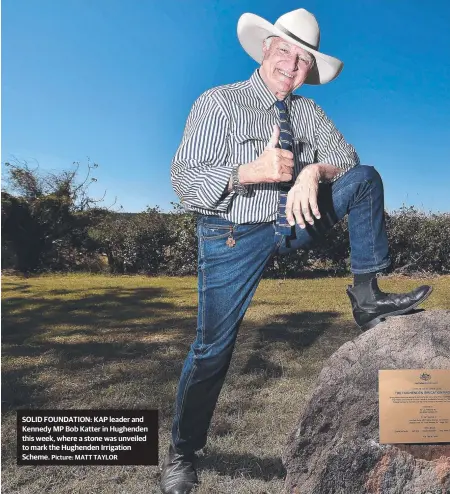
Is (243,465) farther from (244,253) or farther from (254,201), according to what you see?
(254,201)

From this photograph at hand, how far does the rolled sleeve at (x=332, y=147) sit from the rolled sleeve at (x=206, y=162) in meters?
0.46

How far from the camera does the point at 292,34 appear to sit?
8.23 ft

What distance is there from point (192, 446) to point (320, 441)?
57 centimetres

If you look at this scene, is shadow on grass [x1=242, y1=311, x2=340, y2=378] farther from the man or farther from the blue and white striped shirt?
the blue and white striped shirt

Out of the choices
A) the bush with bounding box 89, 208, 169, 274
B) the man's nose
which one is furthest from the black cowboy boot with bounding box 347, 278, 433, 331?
the bush with bounding box 89, 208, 169, 274

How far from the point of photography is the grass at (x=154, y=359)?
274 centimetres

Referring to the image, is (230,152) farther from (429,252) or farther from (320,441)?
→ (429,252)

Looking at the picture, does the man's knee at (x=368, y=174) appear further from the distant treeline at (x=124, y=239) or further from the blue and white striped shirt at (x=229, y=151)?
the distant treeline at (x=124, y=239)

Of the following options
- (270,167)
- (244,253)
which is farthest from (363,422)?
(270,167)

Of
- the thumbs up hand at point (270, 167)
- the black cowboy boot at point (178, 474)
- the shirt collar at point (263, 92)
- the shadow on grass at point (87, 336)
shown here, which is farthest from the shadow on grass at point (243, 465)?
the shirt collar at point (263, 92)

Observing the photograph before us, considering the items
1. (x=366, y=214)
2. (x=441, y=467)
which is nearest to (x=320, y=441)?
(x=441, y=467)

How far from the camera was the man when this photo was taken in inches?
92.7

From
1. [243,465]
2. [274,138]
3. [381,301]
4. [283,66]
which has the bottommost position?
[243,465]

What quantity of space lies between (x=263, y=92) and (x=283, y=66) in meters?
0.13
